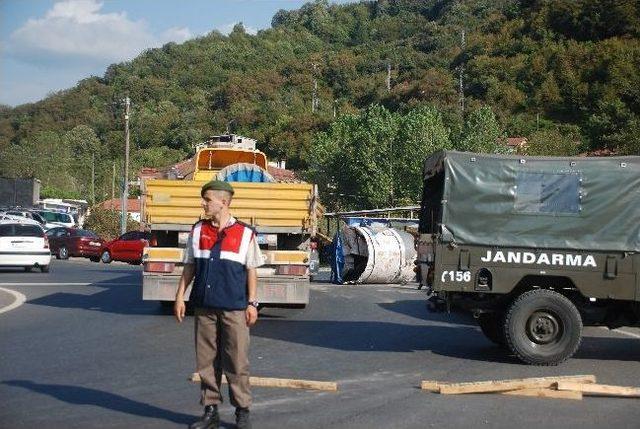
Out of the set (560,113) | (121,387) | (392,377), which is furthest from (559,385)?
(560,113)

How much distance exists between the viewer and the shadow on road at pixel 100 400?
8.09 metres

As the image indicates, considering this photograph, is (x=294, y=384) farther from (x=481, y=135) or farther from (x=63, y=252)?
(x=481, y=135)

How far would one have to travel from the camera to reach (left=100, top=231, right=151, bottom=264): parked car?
39750mm

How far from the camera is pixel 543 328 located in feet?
37.6

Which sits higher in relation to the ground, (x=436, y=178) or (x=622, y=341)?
(x=436, y=178)

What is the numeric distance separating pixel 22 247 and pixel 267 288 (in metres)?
15.0

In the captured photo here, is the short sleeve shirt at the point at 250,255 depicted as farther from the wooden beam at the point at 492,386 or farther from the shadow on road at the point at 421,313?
the shadow on road at the point at 421,313

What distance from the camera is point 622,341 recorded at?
46.8 ft

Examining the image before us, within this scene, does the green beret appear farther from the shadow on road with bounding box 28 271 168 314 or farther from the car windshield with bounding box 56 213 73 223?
the car windshield with bounding box 56 213 73 223

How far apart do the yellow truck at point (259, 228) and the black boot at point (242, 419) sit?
7.88 metres

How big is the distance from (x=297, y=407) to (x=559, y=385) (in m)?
2.70

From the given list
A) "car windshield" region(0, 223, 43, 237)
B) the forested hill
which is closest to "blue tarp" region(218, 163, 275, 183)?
"car windshield" region(0, 223, 43, 237)

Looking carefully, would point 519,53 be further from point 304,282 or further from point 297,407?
point 297,407

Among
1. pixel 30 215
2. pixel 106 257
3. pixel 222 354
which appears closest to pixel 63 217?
pixel 30 215
